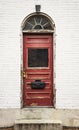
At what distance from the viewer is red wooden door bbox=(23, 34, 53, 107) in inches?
410

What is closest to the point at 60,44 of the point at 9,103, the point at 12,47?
the point at 12,47

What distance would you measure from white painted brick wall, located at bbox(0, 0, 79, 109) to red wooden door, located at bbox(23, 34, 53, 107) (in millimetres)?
301

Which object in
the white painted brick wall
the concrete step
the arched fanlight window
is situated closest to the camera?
the concrete step

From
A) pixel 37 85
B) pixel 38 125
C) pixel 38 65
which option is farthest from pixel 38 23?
pixel 38 125

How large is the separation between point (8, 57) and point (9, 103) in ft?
4.47

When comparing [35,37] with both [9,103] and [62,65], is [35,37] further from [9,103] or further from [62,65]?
[9,103]

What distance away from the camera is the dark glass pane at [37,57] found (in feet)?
34.2

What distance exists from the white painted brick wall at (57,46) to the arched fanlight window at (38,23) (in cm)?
22

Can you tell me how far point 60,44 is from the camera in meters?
10.2

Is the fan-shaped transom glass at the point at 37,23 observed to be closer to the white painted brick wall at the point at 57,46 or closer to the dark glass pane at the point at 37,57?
the white painted brick wall at the point at 57,46

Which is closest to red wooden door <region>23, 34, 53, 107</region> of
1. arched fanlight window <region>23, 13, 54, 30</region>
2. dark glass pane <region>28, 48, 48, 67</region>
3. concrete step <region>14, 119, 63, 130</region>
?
dark glass pane <region>28, 48, 48, 67</region>

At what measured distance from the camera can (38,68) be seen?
1042 centimetres

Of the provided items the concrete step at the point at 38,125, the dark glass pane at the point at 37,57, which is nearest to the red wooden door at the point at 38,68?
the dark glass pane at the point at 37,57

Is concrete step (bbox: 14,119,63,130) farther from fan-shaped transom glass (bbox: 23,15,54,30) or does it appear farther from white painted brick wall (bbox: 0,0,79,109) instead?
fan-shaped transom glass (bbox: 23,15,54,30)
